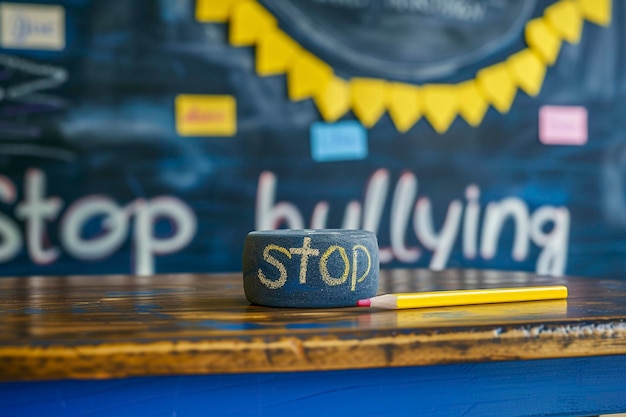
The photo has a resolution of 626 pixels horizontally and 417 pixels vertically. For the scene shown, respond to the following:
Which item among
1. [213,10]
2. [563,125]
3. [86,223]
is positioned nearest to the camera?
[86,223]

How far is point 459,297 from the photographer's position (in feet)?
2.48

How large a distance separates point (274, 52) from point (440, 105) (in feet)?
1.75

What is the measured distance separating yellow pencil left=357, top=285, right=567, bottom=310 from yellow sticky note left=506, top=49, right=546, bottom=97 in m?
1.65

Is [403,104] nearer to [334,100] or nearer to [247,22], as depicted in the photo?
[334,100]

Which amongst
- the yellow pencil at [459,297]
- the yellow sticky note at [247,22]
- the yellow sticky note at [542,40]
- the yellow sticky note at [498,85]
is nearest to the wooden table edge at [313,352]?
the yellow pencil at [459,297]

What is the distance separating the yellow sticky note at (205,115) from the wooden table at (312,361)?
1.35 meters

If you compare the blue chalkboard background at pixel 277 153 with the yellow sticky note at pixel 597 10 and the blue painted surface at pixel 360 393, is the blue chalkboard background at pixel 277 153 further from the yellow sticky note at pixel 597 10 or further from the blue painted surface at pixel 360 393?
the blue painted surface at pixel 360 393

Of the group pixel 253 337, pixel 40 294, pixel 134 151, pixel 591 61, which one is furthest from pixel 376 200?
pixel 253 337

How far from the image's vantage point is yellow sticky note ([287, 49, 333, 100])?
213 centimetres

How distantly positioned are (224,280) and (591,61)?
180 centimetres

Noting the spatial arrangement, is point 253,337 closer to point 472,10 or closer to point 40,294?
point 40,294

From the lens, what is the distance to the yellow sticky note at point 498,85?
2312 mm

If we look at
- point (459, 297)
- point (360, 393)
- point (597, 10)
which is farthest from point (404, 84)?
point (360, 393)

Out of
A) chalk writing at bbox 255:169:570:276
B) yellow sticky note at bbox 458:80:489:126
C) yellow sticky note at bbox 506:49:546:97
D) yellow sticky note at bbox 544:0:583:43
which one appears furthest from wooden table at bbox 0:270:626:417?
yellow sticky note at bbox 544:0:583:43
